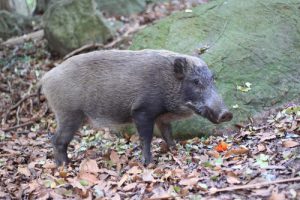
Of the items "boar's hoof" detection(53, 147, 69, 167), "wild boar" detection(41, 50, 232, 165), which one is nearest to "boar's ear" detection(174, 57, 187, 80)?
"wild boar" detection(41, 50, 232, 165)

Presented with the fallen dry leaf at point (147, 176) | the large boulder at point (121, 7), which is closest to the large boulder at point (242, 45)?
the fallen dry leaf at point (147, 176)

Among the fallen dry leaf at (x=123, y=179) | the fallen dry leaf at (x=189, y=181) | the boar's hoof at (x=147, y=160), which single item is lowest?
the boar's hoof at (x=147, y=160)

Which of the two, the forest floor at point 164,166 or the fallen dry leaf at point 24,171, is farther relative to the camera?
the fallen dry leaf at point 24,171

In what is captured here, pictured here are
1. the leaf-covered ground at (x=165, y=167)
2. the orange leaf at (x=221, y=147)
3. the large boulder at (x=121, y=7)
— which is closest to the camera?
the leaf-covered ground at (x=165, y=167)

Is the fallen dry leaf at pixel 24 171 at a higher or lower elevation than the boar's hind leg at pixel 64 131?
lower

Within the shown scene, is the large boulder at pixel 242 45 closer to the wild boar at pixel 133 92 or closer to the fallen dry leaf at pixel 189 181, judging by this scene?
the wild boar at pixel 133 92

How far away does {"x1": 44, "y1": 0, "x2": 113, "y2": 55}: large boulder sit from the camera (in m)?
9.90

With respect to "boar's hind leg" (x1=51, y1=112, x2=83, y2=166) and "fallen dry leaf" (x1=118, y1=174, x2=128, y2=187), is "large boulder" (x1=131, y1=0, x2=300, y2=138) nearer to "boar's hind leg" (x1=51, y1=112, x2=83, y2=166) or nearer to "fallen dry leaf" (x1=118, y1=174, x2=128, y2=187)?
"boar's hind leg" (x1=51, y1=112, x2=83, y2=166)

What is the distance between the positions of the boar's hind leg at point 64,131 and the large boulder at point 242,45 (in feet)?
4.69

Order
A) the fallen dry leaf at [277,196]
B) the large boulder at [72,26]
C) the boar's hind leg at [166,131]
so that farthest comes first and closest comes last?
the large boulder at [72,26], the boar's hind leg at [166,131], the fallen dry leaf at [277,196]

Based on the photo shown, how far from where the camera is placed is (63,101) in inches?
231

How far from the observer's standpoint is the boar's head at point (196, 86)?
213 inches

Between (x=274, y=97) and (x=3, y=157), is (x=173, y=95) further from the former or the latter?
(x=3, y=157)

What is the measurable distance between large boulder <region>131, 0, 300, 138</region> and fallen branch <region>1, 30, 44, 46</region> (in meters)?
3.26
